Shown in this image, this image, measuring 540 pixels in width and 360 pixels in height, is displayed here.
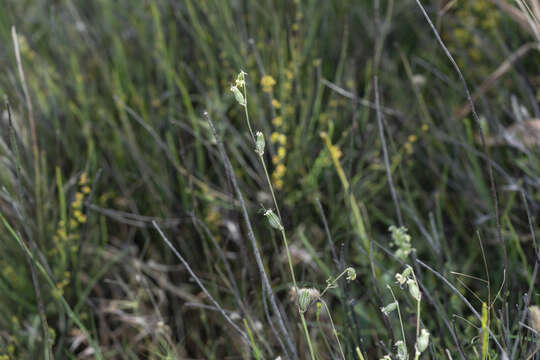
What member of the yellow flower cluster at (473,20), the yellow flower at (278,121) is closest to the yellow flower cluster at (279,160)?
the yellow flower at (278,121)

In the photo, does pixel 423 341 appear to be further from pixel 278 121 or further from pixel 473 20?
pixel 473 20

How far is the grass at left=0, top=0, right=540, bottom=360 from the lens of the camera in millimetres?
1016

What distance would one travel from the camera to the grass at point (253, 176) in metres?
1.02

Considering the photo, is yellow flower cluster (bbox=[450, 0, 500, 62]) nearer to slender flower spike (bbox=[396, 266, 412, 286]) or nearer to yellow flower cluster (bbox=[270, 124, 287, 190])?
yellow flower cluster (bbox=[270, 124, 287, 190])

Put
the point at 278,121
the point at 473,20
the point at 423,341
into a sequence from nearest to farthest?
the point at 423,341 → the point at 278,121 → the point at 473,20

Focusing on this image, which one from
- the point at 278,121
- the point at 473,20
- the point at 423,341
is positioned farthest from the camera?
the point at 473,20

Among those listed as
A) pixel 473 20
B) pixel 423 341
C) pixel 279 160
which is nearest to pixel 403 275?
pixel 423 341

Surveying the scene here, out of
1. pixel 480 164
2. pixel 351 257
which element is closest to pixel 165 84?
pixel 351 257

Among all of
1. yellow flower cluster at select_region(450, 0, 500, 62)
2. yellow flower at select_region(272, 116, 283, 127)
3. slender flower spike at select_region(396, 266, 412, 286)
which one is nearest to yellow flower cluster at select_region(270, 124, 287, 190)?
yellow flower at select_region(272, 116, 283, 127)

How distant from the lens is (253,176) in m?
1.20

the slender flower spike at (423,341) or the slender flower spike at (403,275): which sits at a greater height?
the slender flower spike at (403,275)

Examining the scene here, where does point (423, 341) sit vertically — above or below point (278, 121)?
below

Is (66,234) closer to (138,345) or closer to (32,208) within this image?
(32,208)

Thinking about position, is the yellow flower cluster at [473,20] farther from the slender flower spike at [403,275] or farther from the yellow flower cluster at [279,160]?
the slender flower spike at [403,275]
